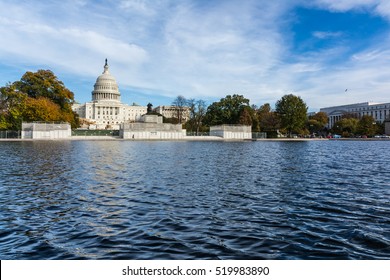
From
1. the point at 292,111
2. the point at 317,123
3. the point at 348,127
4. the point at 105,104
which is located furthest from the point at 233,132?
the point at 105,104

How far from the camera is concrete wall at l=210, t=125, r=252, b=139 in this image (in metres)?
93.7

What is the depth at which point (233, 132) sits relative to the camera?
94.6m

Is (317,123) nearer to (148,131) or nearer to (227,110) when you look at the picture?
(227,110)

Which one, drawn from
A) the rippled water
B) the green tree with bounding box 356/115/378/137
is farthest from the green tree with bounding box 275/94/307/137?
the rippled water

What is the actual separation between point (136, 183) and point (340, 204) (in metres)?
8.58

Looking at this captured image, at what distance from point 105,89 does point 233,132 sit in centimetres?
9601

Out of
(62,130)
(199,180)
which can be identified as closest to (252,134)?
(62,130)

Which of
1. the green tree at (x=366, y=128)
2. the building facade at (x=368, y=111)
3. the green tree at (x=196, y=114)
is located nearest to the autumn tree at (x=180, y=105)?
the green tree at (x=196, y=114)

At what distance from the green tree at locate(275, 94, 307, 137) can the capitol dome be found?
95023mm

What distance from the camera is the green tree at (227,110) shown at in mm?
108062

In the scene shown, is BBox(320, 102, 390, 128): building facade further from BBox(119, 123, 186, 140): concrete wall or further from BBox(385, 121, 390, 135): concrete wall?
BBox(119, 123, 186, 140): concrete wall

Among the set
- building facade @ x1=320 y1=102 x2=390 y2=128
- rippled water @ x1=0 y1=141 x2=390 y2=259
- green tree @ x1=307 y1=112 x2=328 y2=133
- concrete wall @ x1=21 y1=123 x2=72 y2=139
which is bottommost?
rippled water @ x1=0 y1=141 x2=390 y2=259

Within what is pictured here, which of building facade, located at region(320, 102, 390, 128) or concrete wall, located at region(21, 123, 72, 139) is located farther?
building facade, located at region(320, 102, 390, 128)
